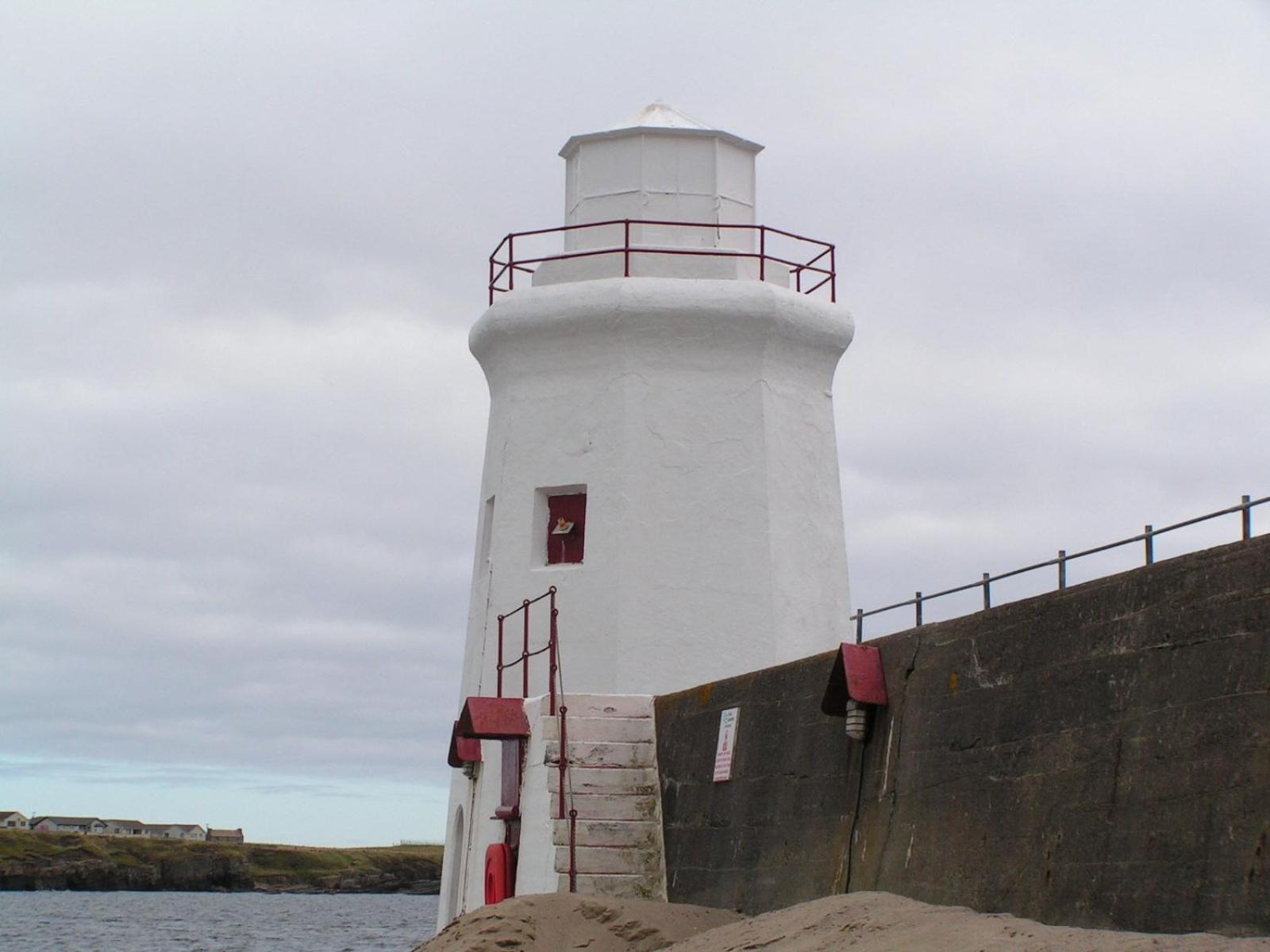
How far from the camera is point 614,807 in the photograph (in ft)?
46.6

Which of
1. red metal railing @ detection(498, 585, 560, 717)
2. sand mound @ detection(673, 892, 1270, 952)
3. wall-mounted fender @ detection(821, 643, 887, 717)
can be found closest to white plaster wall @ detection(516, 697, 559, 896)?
red metal railing @ detection(498, 585, 560, 717)

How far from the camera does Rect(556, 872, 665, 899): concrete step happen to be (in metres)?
13.6

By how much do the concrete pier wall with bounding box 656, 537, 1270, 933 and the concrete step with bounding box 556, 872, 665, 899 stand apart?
3.67ft

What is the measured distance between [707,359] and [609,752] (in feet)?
16.5

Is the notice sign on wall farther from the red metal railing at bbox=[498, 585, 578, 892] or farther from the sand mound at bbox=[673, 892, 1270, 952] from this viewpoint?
the sand mound at bbox=[673, 892, 1270, 952]

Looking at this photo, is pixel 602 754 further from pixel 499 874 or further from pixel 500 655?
pixel 500 655

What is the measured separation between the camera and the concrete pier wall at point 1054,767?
7.89m

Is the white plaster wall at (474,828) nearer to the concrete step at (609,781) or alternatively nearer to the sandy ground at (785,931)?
the concrete step at (609,781)

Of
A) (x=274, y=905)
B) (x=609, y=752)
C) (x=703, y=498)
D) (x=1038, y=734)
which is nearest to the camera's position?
(x=1038, y=734)

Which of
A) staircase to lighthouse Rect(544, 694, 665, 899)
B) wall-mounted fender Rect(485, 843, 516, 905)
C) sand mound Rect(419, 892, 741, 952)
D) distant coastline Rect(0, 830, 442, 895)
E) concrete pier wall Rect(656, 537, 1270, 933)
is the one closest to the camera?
concrete pier wall Rect(656, 537, 1270, 933)

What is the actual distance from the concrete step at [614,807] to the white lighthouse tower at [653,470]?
273cm

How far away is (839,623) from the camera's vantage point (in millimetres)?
18188

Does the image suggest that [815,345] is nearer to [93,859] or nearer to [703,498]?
[703,498]

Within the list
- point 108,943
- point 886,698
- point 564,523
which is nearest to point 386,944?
point 108,943
